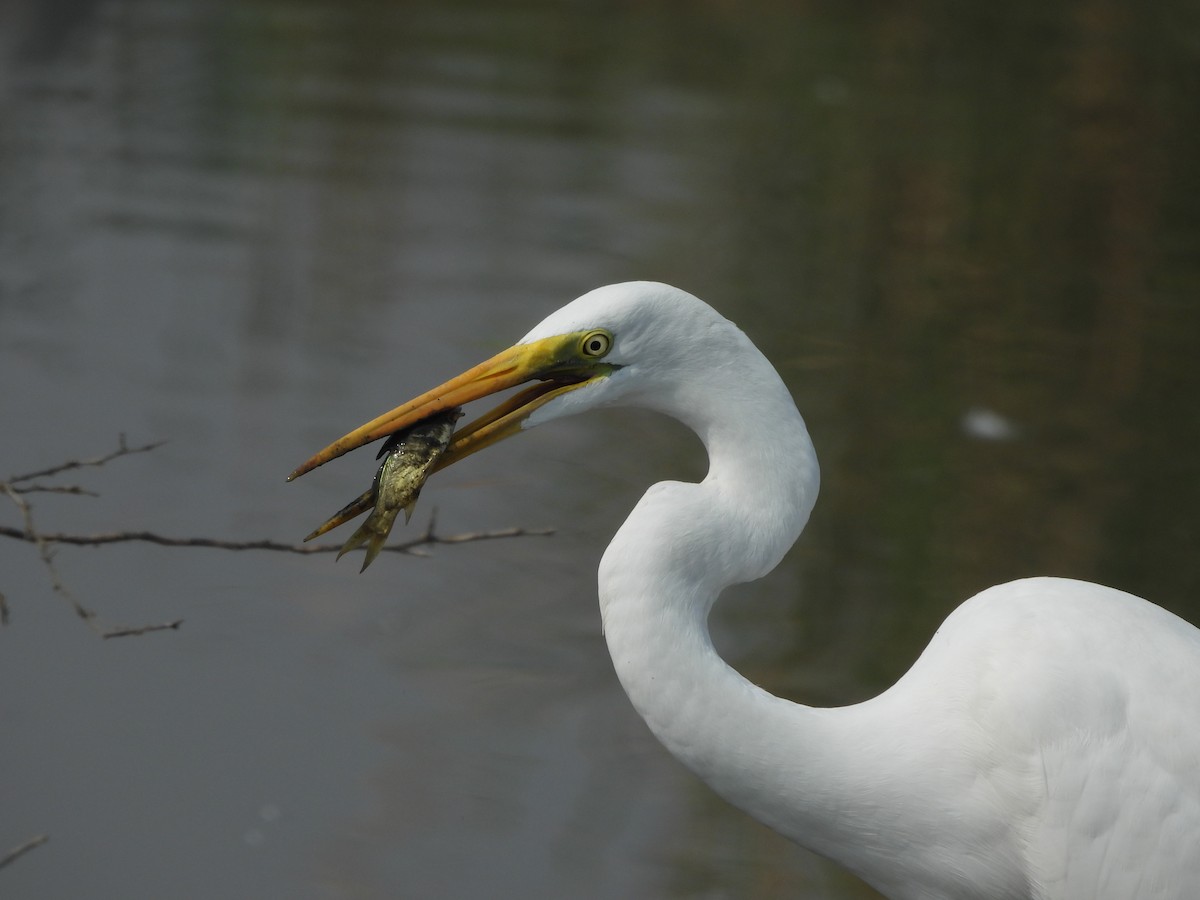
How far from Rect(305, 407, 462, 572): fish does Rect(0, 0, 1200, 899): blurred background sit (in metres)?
1.32

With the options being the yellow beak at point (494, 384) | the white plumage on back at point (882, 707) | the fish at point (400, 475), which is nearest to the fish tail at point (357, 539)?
the fish at point (400, 475)

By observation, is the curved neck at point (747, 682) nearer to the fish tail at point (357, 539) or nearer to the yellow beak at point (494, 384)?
the yellow beak at point (494, 384)

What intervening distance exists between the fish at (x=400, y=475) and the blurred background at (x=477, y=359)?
1316 mm

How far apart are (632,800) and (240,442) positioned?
231 centimetres

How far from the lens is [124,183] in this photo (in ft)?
25.8

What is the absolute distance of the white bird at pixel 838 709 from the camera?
1.97m

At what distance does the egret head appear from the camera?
1985mm

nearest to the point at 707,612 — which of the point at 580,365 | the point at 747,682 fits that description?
the point at 747,682

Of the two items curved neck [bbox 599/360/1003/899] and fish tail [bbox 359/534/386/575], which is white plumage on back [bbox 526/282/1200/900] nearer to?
curved neck [bbox 599/360/1003/899]

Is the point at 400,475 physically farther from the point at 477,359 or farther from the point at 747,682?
the point at 477,359

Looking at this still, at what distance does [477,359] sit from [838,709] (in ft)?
13.1

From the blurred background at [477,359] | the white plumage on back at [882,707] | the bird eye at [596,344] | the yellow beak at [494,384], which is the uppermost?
the bird eye at [596,344]

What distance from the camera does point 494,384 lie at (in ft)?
6.57

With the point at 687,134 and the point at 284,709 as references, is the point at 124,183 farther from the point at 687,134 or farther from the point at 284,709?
the point at 284,709
